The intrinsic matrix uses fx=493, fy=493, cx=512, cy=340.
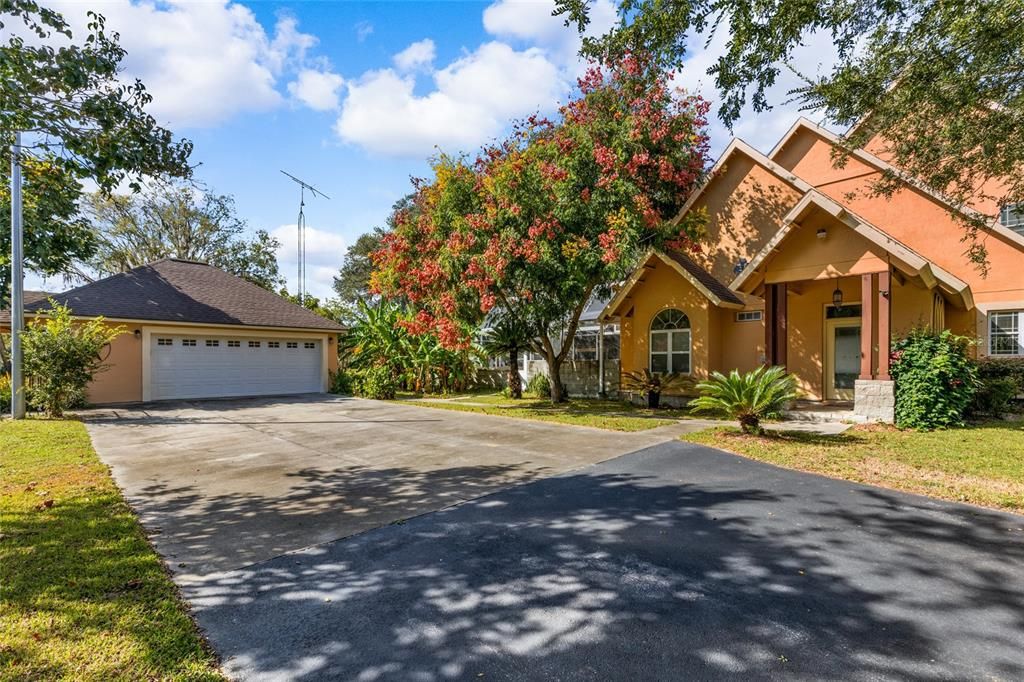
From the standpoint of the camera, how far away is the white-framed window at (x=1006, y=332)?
38.5 feet

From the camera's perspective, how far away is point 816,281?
44.5 feet

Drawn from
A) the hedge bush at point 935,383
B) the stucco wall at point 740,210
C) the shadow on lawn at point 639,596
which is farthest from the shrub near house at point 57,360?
the hedge bush at point 935,383

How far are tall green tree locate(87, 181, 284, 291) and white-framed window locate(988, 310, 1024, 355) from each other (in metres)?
33.7

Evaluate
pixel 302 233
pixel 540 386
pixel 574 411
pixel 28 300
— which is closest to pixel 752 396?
pixel 574 411

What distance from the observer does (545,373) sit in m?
19.2

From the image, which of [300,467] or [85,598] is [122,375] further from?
[85,598]

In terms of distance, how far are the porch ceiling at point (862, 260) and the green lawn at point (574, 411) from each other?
13.2ft

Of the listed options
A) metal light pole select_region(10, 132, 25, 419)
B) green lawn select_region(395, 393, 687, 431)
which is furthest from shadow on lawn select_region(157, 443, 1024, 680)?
metal light pole select_region(10, 132, 25, 419)

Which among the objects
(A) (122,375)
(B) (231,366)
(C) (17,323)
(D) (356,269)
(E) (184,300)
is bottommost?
(A) (122,375)

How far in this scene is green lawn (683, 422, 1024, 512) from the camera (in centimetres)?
597

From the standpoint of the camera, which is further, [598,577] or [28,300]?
[28,300]

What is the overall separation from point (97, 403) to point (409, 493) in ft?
50.2

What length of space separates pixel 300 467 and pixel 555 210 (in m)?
8.29

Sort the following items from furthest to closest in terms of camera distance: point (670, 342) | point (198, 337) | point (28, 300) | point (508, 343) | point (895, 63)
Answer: point (508, 343)
point (198, 337)
point (28, 300)
point (670, 342)
point (895, 63)
